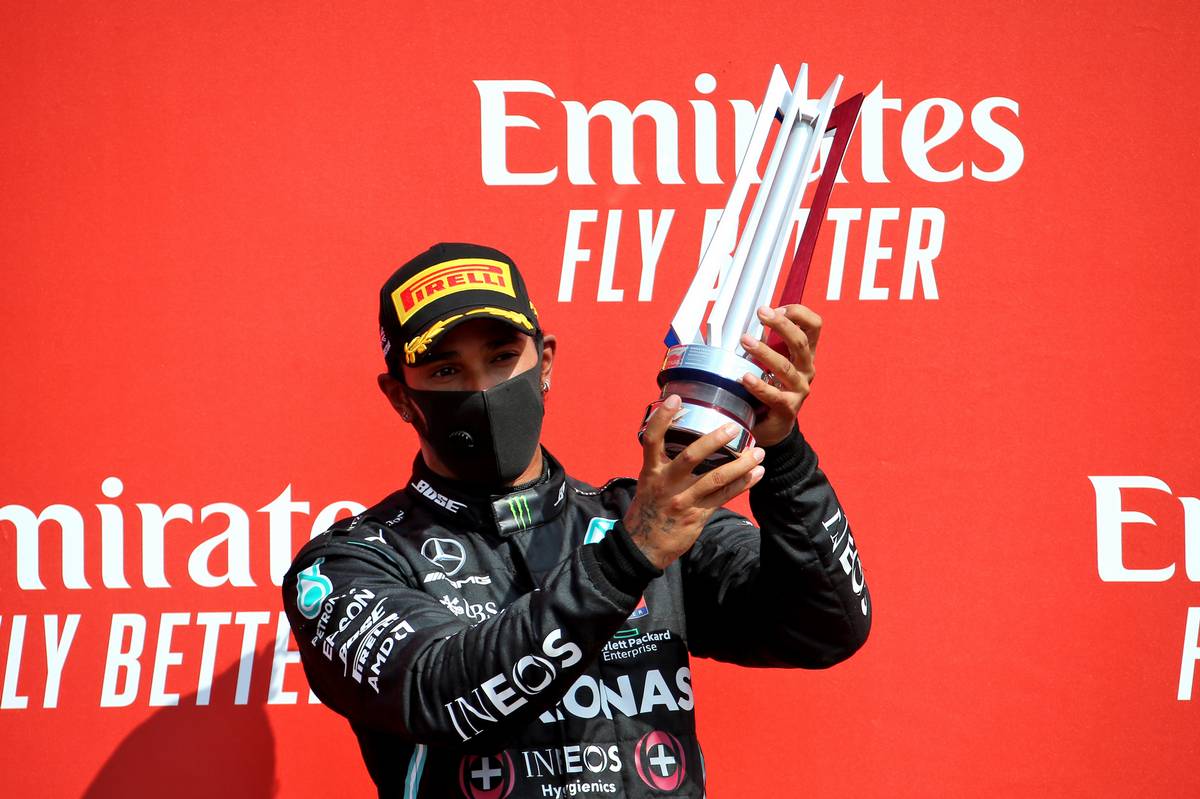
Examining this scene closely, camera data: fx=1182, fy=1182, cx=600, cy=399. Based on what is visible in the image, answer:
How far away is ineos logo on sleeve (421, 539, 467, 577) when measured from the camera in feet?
4.55

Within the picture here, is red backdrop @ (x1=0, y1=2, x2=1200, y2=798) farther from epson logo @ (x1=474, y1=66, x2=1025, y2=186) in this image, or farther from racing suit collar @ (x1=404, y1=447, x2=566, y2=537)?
racing suit collar @ (x1=404, y1=447, x2=566, y2=537)

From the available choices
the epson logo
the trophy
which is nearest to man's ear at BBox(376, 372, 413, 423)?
the trophy

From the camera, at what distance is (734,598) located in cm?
142

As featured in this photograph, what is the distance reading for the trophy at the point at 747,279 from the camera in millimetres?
1100

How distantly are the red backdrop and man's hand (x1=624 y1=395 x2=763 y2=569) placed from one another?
39.3 inches

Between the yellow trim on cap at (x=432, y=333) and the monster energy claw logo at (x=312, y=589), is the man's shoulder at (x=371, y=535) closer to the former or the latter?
the monster energy claw logo at (x=312, y=589)

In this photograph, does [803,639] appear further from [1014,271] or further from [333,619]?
[1014,271]

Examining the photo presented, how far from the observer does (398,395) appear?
1.46 m

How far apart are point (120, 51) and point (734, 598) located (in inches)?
57.3

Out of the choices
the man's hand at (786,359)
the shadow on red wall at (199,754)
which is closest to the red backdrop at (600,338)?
the shadow on red wall at (199,754)

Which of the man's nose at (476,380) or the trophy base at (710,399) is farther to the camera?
the man's nose at (476,380)

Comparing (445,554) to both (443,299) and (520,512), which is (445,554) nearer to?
(520,512)

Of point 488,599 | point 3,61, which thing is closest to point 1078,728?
point 488,599

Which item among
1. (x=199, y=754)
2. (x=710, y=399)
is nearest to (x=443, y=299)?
(x=710, y=399)
